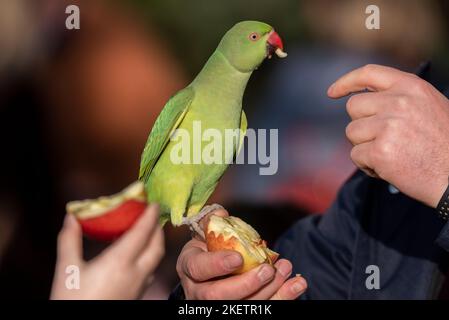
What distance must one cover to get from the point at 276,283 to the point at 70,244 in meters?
0.29

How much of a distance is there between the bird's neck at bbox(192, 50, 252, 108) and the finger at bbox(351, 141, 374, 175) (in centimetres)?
17

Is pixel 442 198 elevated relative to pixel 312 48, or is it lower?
lower

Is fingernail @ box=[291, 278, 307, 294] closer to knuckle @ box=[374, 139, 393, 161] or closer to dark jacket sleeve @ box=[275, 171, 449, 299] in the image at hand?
Answer: knuckle @ box=[374, 139, 393, 161]

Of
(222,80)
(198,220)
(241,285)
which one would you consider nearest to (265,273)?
(241,285)

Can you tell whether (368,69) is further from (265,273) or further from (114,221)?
(114,221)

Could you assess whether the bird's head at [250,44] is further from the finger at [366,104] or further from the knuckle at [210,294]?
the knuckle at [210,294]

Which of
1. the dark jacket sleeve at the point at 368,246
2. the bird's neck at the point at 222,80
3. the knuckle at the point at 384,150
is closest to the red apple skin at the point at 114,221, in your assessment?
the bird's neck at the point at 222,80

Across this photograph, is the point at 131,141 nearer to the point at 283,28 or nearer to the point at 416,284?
the point at 416,284

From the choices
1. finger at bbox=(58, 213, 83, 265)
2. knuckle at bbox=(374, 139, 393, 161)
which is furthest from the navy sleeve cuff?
finger at bbox=(58, 213, 83, 265)

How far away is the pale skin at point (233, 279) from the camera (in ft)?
2.24

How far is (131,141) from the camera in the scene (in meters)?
0.91

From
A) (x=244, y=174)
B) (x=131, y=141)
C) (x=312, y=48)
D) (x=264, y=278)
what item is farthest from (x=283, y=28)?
(x=264, y=278)

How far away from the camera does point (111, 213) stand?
0.53 m

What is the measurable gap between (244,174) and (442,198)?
0.75 metres
